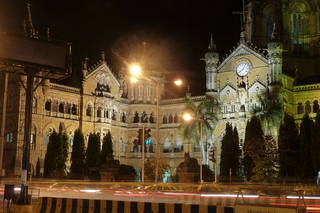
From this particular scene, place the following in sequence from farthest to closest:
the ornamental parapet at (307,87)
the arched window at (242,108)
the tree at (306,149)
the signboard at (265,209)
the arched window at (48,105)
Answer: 1. the arched window at (242,108)
2. the arched window at (48,105)
3. the ornamental parapet at (307,87)
4. the tree at (306,149)
5. the signboard at (265,209)

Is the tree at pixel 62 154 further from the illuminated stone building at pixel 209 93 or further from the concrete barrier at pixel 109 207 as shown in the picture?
the concrete barrier at pixel 109 207

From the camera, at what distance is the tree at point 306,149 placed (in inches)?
2270

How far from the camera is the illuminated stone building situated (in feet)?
235

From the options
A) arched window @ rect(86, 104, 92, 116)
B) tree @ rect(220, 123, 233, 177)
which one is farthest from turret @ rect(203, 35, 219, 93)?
arched window @ rect(86, 104, 92, 116)

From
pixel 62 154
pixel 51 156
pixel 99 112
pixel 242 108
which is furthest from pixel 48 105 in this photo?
pixel 242 108

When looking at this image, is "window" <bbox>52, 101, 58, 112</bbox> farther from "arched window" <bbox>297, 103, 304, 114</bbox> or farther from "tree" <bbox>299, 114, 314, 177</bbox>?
"arched window" <bbox>297, 103, 304, 114</bbox>

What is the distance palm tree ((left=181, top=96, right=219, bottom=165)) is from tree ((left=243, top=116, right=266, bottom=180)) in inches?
247

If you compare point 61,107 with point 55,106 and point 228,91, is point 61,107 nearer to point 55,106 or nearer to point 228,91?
point 55,106

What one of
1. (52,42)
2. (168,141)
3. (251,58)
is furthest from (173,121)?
(52,42)

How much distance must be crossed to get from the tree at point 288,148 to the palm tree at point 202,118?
10.6m

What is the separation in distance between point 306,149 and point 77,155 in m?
30.6

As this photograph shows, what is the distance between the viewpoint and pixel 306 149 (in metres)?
58.9

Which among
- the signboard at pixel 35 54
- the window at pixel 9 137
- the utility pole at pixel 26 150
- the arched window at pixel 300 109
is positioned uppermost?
the arched window at pixel 300 109

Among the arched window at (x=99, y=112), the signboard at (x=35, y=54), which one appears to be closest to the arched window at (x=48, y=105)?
the arched window at (x=99, y=112)
